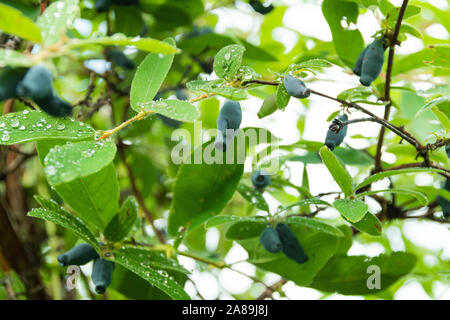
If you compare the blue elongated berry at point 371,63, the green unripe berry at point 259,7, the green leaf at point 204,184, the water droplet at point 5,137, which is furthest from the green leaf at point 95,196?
the green unripe berry at point 259,7

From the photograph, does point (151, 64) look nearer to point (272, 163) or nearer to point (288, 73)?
point (288, 73)

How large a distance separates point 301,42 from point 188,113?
36.9 inches

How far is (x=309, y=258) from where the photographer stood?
95cm

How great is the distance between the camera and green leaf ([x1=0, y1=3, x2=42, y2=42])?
46 centimetres

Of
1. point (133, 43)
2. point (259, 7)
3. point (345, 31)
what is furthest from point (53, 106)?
point (259, 7)

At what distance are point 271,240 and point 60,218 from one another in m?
0.37

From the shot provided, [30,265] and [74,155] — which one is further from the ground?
[74,155]

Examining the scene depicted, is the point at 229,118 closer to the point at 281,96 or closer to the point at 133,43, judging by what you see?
the point at 281,96

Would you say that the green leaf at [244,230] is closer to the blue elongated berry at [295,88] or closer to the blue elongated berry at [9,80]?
the blue elongated berry at [295,88]

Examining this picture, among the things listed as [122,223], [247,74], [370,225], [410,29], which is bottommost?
[122,223]
